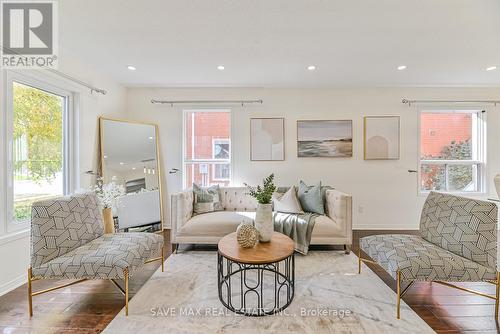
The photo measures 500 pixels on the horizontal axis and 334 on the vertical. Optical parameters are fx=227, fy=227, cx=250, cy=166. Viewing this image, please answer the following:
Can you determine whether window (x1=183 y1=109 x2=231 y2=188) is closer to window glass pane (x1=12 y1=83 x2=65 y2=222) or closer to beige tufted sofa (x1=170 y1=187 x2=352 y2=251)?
beige tufted sofa (x1=170 y1=187 x2=352 y2=251)

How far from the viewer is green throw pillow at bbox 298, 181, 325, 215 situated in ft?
9.94

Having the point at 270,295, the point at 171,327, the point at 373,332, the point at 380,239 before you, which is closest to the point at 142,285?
the point at 171,327

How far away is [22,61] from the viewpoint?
2203 millimetres

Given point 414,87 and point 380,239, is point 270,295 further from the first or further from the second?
point 414,87

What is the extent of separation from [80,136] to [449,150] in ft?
18.5

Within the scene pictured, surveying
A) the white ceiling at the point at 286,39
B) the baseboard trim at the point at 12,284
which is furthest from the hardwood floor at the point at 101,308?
the white ceiling at the point at 286,39

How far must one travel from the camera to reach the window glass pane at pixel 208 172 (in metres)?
3.96

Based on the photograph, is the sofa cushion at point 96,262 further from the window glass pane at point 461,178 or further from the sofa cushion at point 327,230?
the window glass pane at point 461,178

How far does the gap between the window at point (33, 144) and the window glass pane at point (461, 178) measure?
5.81 m

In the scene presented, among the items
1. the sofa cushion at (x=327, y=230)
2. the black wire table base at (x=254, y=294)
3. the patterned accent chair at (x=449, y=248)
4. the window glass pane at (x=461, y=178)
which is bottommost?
the black wire table base at (x=254, y=294)

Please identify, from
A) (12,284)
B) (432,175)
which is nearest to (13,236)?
(12,284)

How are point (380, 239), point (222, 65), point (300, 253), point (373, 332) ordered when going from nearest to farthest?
point (373, 332)
point (380, 239)
point (300, 253)
point (222, 65)

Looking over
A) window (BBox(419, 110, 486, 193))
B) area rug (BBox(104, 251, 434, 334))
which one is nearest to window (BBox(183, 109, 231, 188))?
area rug (BBox(104, 251, 434, 334))

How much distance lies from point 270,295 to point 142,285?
119cm
